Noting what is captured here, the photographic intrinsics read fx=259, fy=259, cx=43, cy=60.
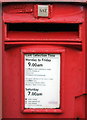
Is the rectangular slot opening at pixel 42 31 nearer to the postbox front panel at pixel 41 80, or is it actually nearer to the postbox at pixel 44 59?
the postbox at pixel 44 59

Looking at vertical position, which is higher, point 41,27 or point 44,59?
point 41,27

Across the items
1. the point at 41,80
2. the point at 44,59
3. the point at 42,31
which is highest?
the point at 42,31

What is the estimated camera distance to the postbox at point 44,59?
99.7 inches

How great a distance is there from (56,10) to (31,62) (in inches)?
22.4

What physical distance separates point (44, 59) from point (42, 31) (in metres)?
0.28

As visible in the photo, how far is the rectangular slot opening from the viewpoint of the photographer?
8.40 feet

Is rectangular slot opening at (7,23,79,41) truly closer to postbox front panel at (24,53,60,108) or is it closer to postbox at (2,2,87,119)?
postbox at (2,2,87,119)

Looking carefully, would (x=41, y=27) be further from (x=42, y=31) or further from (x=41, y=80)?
(x=41, y=80)

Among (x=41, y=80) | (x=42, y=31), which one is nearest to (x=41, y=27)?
(x=42, y=31)

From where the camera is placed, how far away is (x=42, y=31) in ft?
8.45

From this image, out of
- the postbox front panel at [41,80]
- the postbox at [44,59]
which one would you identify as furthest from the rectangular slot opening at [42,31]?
the postbox front panel at [41,80]

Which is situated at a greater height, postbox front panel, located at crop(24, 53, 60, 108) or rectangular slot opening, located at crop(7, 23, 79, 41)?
rectangular slot opening, located at crop(7, 23, 79, 41)

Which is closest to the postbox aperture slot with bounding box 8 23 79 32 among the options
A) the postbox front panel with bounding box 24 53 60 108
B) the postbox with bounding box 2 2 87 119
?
the postbox with bounding box 2 2 87 119

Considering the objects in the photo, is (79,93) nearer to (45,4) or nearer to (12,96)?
(12,96)
